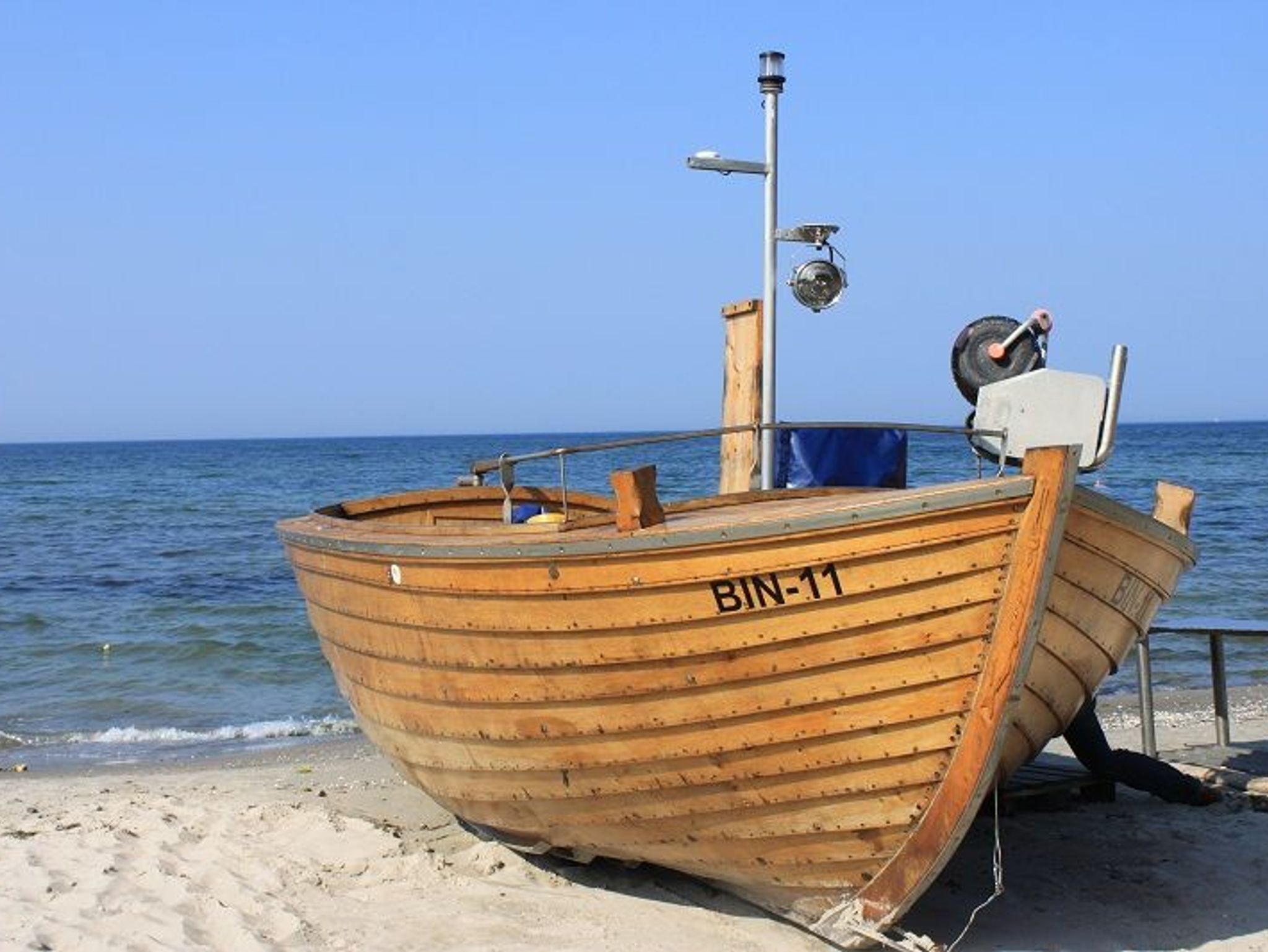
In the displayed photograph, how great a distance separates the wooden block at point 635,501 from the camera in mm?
5137

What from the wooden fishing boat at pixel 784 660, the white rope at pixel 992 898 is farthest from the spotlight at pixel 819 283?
the white rope at pixel 992 898

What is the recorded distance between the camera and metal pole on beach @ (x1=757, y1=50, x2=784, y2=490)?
23.9 ft

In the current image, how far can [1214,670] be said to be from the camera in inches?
332

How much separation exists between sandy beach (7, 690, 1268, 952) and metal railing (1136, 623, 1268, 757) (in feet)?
1.70

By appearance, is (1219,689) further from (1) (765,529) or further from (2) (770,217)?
(1) (765,529)

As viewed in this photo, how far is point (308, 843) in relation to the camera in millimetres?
7188

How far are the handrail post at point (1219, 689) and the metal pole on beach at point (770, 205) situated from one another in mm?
2686

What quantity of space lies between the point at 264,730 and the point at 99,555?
48.0ft

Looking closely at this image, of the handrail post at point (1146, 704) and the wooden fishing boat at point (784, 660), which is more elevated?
the wooden fishing boat at point (784, 660)

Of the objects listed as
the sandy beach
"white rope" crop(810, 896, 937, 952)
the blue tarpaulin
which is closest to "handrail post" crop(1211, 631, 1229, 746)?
the sandy beach

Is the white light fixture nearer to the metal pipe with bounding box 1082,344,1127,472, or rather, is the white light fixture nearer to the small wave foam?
the metal pipe with bounding box 1082,344,1127,472

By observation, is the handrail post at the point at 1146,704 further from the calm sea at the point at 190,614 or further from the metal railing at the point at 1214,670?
the calm sea at the point at 190,614

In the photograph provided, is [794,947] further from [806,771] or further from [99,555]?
[99,555]

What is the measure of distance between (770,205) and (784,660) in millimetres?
2993
